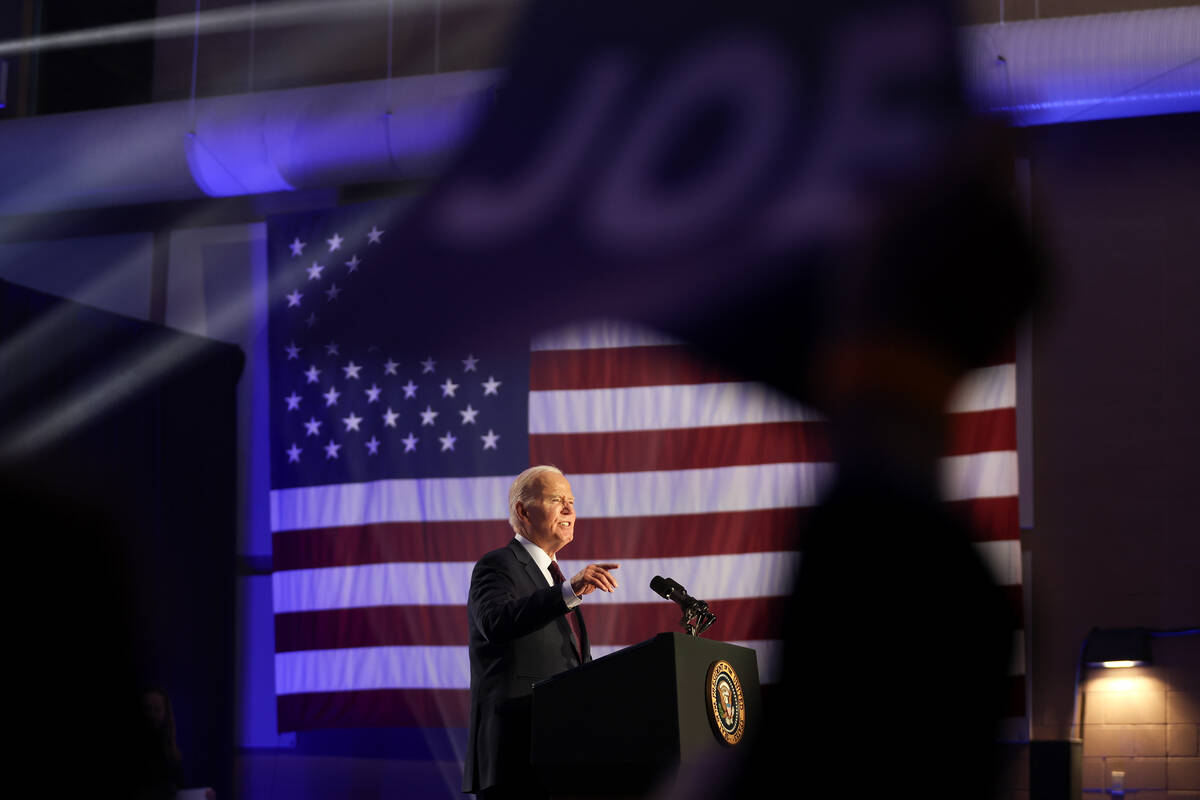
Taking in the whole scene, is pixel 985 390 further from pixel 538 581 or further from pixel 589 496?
pixel 538 581

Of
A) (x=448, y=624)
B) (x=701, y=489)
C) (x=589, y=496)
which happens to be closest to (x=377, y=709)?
(x=448, y=624)

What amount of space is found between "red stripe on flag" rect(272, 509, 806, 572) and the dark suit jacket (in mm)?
2701

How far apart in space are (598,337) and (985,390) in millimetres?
1869

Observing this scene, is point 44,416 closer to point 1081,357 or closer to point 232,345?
point 232,345

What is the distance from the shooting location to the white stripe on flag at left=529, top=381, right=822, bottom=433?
6.08 m

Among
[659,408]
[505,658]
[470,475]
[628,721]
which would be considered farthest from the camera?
[470,475]

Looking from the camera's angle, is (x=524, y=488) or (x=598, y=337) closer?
(x=524, y=488)

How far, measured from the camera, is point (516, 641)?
3.24m

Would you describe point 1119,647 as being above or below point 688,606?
below

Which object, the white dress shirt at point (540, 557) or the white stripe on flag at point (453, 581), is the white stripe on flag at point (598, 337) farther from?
the white dress shirt at point (540, 557)

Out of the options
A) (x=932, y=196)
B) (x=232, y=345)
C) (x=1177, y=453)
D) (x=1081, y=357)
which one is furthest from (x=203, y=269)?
(x=1177, y=453)

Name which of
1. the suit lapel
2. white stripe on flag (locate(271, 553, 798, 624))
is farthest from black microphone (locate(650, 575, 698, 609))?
white stripe on flag (locate(271, 553, 798, 624))

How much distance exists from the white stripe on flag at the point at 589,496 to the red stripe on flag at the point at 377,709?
2.77ft

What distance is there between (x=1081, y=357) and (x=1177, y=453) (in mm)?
608
